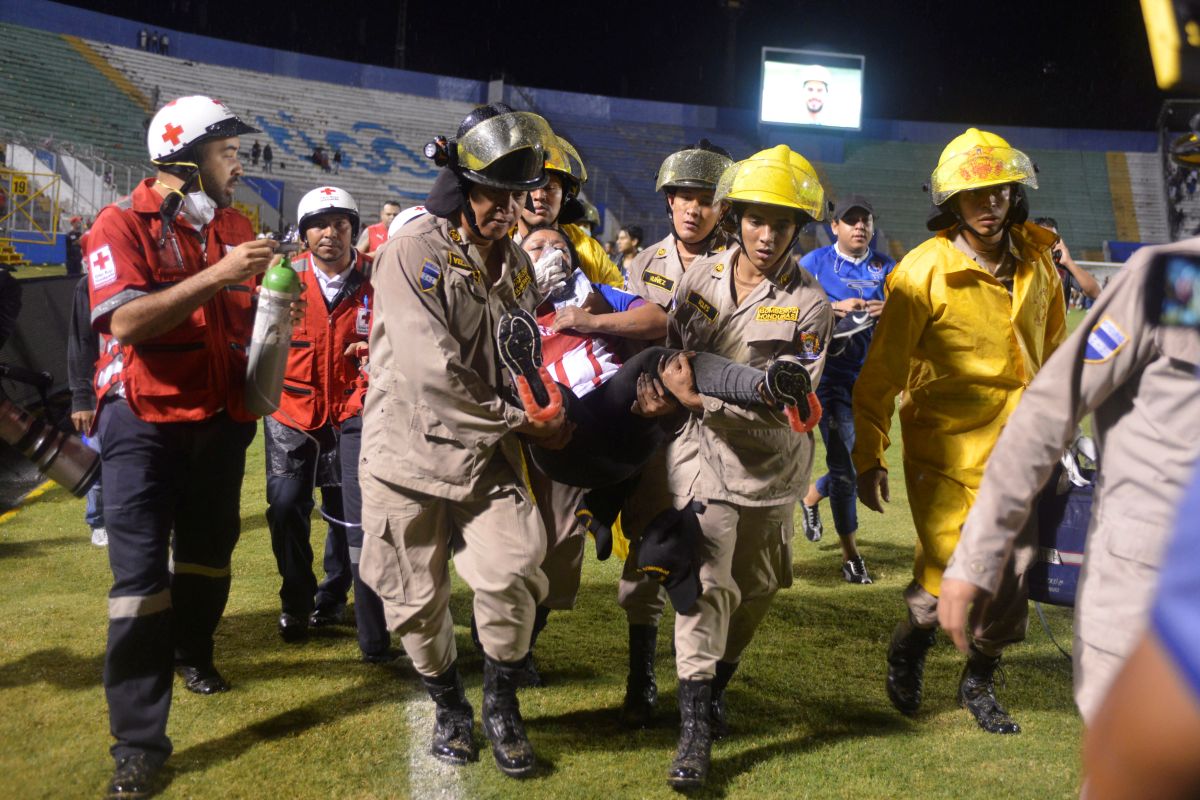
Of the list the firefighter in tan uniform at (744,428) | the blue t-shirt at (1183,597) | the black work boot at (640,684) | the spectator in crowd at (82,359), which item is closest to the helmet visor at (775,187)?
the firefighter in tan uniform at (744,428)

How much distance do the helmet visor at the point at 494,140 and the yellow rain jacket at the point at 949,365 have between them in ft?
5.06

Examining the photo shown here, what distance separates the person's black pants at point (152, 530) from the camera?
11.4 ft

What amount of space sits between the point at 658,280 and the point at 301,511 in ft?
6.62

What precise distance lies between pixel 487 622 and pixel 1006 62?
144ft

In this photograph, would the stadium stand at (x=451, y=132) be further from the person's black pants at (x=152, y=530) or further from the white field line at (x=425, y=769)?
the white field line at (x=425, y=769)

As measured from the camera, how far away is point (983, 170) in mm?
3945

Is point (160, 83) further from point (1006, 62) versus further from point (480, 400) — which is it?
point (480, 400)

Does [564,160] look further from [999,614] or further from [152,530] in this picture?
[999,614]

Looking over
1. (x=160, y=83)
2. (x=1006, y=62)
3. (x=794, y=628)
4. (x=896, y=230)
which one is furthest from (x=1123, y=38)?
(x=794, y=628)

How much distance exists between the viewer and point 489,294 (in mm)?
3621

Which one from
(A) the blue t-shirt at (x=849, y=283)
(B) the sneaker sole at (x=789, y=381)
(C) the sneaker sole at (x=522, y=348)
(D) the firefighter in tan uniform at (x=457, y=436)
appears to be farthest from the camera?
(A) the blue t-shirt at (x=849, y=283)

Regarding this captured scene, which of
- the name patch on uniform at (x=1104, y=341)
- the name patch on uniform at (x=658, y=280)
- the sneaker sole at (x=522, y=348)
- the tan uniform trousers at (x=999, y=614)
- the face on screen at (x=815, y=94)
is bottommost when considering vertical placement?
the tan uniform trousers at (x=999, y=614)

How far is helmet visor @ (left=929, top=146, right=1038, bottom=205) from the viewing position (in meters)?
3.94

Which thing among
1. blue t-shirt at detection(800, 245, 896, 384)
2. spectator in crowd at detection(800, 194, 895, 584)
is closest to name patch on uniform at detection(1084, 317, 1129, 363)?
spectator in crowd at detection(800, 194, 895, 584)
